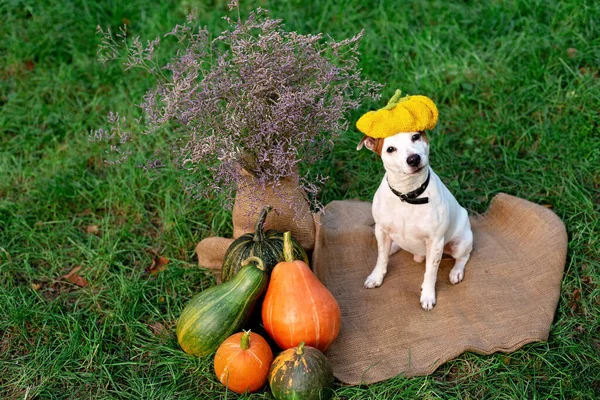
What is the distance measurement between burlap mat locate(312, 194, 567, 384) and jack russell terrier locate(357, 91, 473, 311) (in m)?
0.12

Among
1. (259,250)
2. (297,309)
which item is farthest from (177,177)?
(297,309)

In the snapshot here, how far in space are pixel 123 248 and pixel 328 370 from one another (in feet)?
7.07

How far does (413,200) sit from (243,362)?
4.59ft

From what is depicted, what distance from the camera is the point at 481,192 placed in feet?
17.1

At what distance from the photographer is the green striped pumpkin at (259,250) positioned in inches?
157

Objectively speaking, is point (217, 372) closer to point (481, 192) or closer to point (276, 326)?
point (276, 326)

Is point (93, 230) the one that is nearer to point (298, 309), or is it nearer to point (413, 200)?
point (298, 309)

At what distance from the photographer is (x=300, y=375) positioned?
3377mm

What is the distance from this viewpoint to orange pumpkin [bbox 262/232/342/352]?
3.64 meters

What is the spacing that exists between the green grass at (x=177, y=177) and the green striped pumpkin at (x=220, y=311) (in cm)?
20

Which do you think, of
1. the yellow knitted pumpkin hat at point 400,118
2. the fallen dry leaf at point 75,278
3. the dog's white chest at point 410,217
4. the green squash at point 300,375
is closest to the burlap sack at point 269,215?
the dog's white chest at point 410,217

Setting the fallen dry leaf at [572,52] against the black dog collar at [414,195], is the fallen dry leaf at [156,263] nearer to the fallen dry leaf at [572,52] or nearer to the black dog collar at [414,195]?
the black dog collar at [414,195]

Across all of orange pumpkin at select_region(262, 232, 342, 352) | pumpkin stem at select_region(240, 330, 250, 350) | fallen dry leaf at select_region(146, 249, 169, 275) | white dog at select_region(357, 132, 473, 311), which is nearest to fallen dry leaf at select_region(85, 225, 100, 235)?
fallen dry leaf at select_region(146, 249, 169, 275)

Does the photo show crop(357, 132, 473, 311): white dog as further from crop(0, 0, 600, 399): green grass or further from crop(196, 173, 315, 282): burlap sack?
crop(0, 0, 600, 399): green grass
